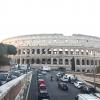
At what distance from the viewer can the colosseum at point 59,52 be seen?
140m

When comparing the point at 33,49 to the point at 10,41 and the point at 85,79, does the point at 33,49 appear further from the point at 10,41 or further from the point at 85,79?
the point at 85,79

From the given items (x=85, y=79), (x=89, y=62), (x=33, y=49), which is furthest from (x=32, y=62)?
(x=85, y=79)

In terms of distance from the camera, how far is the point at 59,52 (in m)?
143

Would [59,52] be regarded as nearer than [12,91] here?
No

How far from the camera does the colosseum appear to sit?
460 ft

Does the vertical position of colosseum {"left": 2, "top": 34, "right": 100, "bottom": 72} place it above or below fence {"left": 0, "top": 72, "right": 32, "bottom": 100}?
above

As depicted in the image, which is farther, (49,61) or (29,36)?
(29,36)

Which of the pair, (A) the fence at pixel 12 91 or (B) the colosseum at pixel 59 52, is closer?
(A) the fence at pixel 12 91

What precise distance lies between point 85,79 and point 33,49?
244 feet

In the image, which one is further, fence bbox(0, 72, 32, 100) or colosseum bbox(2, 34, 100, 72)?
colosseum bbox(2, 34, 100, 72)

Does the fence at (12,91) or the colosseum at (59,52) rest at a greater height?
the colosseum at (59,52)

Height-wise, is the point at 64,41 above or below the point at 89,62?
above

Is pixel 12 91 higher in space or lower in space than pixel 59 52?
lower

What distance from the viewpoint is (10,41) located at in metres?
163
